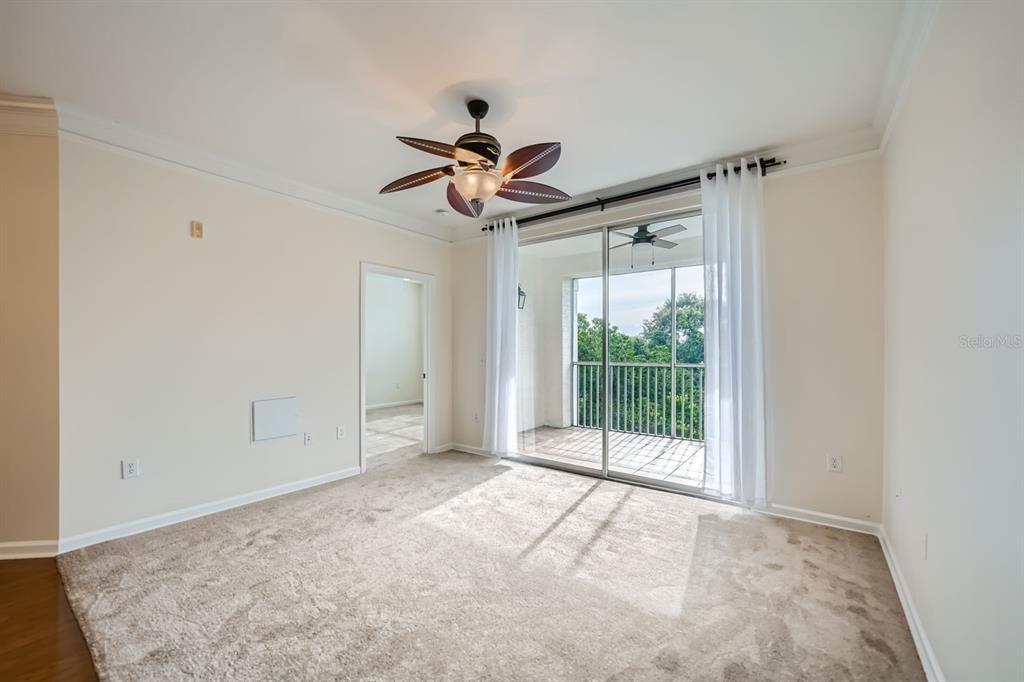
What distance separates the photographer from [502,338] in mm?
4629

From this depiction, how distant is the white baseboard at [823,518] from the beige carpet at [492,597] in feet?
0.32

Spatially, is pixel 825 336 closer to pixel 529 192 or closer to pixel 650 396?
pixel 650 396

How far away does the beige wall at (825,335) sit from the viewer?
2.76m

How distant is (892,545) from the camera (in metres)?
2.39

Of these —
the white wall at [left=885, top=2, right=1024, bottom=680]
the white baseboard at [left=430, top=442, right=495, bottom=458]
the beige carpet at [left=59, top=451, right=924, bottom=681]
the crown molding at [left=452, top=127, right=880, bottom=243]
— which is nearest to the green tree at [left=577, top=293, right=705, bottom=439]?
the crown molding at [left=452, top=127, right=880, bottom=243]

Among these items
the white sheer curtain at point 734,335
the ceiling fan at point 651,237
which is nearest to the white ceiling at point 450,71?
the white sheer curtain at point 734,335

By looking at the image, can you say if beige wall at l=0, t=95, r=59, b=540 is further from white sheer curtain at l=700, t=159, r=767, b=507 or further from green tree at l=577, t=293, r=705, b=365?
white sheer curtain at l=700, t=159, r=767, b=507

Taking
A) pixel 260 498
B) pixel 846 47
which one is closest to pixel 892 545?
pixel 846 47

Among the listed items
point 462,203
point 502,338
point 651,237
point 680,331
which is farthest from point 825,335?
point 502,338

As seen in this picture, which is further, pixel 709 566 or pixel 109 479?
pixel 109 479

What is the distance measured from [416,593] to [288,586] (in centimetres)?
69

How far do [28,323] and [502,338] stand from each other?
139 inches

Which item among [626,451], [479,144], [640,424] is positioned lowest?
[626,451]

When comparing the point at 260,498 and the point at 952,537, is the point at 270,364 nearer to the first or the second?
the point at 260,498
